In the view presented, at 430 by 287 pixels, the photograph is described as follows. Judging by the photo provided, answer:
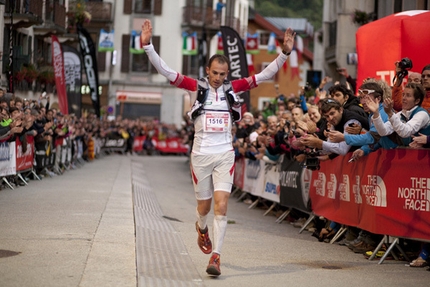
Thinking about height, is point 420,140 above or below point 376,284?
above

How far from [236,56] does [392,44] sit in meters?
10.6

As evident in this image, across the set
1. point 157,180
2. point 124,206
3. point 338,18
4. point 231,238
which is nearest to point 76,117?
point 157,180

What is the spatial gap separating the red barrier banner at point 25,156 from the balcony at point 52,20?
22.9m

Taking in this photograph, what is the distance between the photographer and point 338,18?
40.7 metres

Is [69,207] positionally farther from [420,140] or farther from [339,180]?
[420,140]

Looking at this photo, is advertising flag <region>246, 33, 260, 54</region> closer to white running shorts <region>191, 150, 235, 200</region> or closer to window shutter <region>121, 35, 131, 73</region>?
window shutter <region>121, 35, 131, 73</region>

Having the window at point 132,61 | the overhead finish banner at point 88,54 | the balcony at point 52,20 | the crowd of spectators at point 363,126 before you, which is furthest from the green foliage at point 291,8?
the crowd of spectators at point 363,126

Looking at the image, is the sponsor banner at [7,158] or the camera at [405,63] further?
the sponsor banner at [7,158]

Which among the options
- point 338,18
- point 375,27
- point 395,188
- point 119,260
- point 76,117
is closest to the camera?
point 119,260

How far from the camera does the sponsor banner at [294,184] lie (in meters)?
15.6

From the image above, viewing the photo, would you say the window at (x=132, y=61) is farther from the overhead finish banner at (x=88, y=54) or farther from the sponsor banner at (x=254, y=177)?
the sponsor banner at (x=254, y=177)

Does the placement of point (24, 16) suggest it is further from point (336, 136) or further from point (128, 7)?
point (128, 7)

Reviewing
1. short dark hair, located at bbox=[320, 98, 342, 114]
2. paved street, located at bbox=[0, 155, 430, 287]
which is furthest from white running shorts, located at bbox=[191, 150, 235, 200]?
short dark hair, located at bbox=[320, 98, 342, 114]

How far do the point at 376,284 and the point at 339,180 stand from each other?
4.12 m
